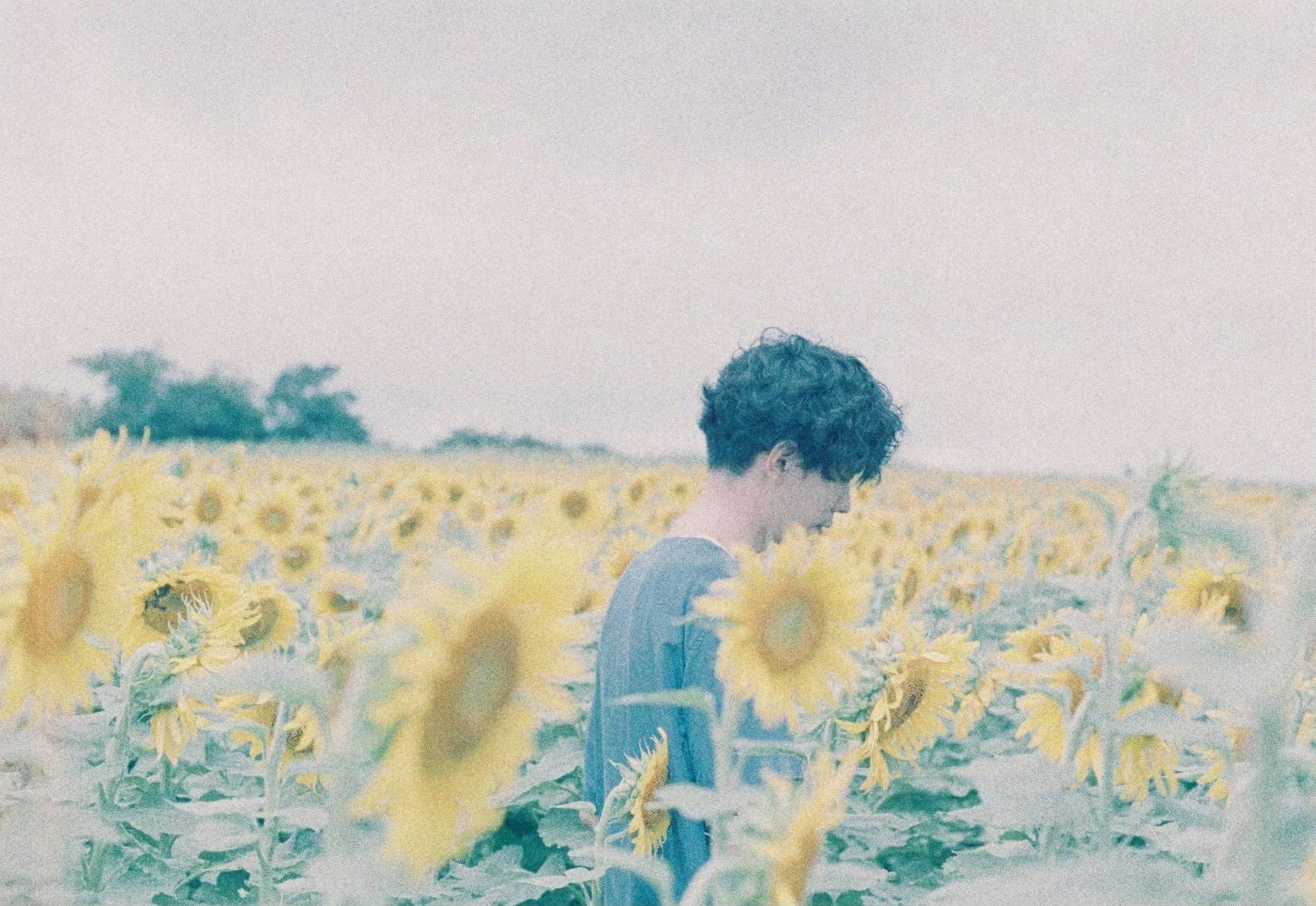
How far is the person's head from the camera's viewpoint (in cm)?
283

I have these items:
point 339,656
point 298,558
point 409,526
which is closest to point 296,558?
point 298,558

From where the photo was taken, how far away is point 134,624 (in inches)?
120

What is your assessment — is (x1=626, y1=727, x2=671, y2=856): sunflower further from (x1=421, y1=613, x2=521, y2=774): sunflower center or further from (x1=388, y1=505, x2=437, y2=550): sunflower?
(x1=388, y1=505, x2=437, y2=550): sunflower

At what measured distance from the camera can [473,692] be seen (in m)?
1.22

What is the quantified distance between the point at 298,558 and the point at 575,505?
2.12 m

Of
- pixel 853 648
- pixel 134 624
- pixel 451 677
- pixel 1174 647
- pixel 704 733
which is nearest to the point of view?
pixel 1174 647

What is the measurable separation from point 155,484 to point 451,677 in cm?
110

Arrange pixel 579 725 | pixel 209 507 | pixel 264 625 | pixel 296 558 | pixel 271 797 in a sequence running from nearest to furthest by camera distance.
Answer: pixel 271 797 < pixel 264 625 < pixel 579 725 < pixel 209 507 < pixel 296 558

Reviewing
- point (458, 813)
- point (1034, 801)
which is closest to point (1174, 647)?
point (1034, 801)

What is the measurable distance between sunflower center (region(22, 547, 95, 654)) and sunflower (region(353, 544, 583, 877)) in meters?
0.79

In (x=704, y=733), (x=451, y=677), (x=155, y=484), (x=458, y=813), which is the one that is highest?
(x=155, y=484)

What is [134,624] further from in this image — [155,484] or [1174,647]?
[1174,647]

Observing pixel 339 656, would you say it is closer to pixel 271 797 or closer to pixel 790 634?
pixel 271 797

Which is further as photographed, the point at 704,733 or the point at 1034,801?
the point at 704,733
